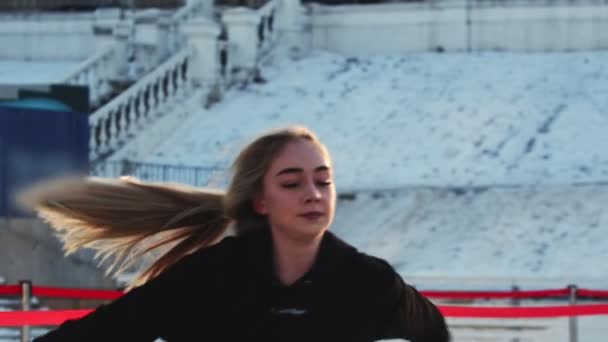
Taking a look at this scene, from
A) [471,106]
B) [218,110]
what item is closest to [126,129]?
[218,110]

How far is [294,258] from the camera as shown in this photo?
15.5 feet

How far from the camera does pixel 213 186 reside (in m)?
5.61

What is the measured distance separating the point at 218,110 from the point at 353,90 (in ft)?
6.68

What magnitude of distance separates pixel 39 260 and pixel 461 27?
1022cm

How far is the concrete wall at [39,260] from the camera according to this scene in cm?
1585

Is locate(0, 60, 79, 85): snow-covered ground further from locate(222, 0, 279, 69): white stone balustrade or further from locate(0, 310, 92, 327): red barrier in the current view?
locate(0, 310, 92, 327): red barrier

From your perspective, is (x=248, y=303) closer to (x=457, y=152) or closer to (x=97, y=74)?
(x=457, y=152)

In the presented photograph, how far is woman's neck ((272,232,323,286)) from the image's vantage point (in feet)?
15.5

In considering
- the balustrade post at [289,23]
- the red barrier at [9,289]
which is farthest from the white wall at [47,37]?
the red barrier at [9,289]

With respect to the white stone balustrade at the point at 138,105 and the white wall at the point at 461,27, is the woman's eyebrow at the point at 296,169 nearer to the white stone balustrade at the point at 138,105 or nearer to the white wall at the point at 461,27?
the white stone balustrade at the point at 138,105

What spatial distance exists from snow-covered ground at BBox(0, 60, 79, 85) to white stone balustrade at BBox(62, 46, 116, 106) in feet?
2.29

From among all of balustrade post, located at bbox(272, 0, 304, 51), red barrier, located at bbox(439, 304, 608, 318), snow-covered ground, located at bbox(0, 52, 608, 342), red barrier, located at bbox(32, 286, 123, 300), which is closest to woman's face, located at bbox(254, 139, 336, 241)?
red barrier, located at bbox(439, 304, 608, 318)

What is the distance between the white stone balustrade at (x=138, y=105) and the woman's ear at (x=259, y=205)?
16.8 m

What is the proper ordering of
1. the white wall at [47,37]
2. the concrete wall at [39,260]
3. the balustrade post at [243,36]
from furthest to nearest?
the white wall at [47,37] < the balustrade post at [243,36] < the concrete wall at [39,260]
